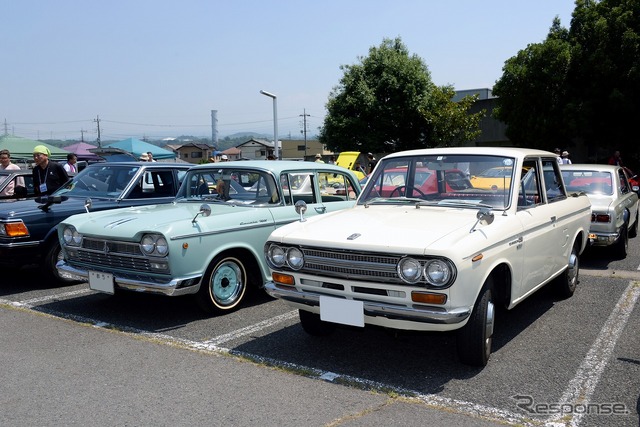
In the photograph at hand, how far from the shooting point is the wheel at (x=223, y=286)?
219 inches

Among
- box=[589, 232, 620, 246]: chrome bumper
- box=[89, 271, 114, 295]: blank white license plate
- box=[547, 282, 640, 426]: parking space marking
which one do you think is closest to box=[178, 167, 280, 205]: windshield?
box=[89, 271, 114, 295]: blank white license plate

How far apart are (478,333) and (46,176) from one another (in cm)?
713

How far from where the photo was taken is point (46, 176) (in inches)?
333

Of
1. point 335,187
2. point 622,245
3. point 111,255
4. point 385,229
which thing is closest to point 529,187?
point 385,229

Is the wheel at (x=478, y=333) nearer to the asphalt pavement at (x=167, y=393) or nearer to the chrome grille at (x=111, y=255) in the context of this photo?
the asphalt pavement at (x=167, y=393)

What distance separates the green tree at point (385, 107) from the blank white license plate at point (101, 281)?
28491 mm

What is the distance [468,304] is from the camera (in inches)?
149

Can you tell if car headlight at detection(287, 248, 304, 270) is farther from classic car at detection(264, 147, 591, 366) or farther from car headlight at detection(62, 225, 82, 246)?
car headlight at detection(62, 225, 82, 246)

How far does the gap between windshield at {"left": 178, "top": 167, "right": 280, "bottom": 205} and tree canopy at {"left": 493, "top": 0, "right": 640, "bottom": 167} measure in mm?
20569

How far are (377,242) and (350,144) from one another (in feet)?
99.8

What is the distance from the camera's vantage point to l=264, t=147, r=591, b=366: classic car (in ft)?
12.3

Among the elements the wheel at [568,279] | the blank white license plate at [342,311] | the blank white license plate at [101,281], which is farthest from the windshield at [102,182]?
the wheel at [568,279]

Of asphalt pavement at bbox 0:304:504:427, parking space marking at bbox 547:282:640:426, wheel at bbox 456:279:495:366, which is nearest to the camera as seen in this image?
asphalt pavement at bbox 0:304:504:427

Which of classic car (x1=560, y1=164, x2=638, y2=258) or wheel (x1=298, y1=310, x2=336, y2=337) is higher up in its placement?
classic car (x1=560, y1=164, x2=638, y2=258)
